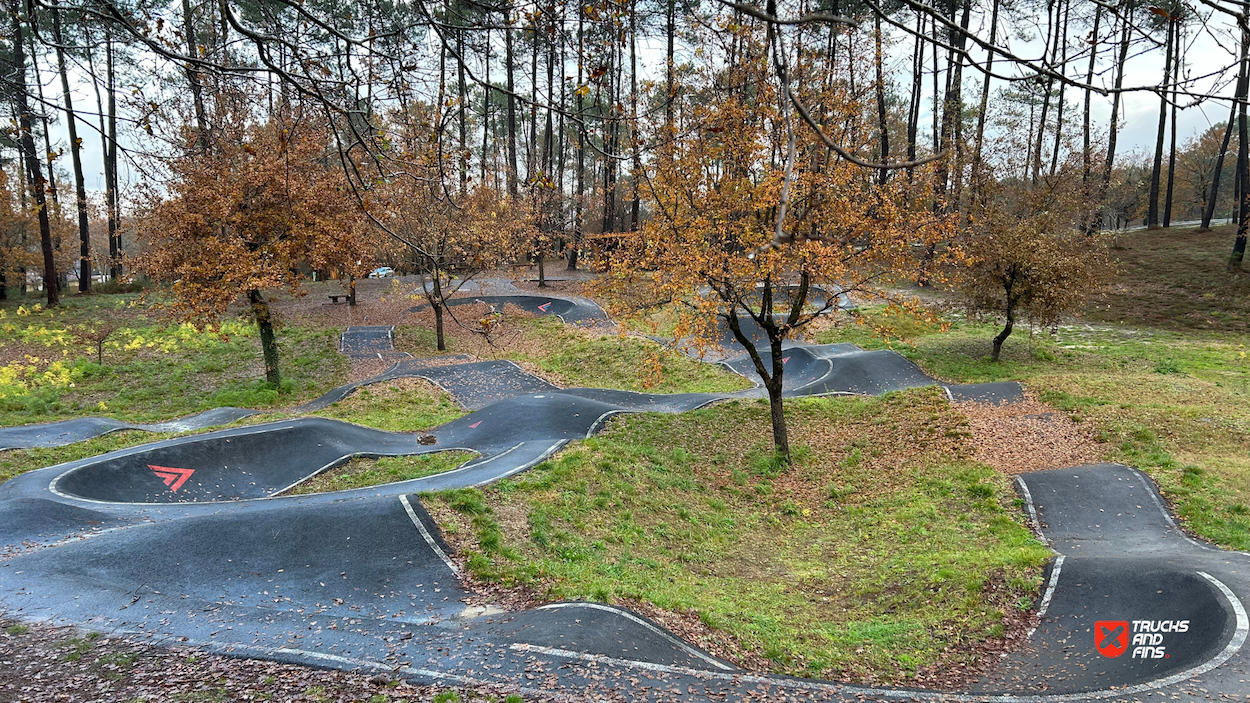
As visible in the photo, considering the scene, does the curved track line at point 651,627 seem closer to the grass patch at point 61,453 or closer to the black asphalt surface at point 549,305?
the grass patch at point 61,453

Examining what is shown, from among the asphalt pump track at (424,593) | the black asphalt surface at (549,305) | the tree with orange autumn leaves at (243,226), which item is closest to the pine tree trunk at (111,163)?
the tree with orange autumn leaves at (243,226)

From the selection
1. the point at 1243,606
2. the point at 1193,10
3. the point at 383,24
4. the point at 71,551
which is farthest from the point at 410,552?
the point at 1243,606

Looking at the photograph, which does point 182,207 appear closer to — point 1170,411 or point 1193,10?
point 1193,10

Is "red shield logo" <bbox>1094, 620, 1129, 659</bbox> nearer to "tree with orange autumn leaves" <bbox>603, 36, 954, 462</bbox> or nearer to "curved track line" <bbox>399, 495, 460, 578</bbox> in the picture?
"tree with orange autumn leaves" <bbox>603, 36, 954, 462</bbox>

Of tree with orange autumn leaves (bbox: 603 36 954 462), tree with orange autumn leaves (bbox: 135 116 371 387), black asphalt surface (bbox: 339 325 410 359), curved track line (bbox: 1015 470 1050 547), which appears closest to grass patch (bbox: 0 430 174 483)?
tree with orange autumn leaves (bbox: 135 116 371 387)

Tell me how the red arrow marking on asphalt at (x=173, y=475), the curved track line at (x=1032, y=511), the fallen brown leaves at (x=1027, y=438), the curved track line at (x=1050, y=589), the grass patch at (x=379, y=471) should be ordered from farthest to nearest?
the fallen brown leaves at (x=1027, y=438), the grass patch at (x=379, y=471), the red arrow marking on asphalt at (x=173, y=475), the curved track line at (x=1032, y=511), the curved track line at (x=1050, y=589)

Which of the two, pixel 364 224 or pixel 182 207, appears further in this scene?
pixel 364 224
